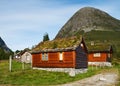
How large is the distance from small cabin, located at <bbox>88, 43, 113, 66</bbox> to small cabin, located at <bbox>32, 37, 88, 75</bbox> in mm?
23431

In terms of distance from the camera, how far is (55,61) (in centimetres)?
4253

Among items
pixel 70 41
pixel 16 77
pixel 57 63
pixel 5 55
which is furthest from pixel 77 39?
pixel 5 55

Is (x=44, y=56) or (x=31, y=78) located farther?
(x=44, y=56)

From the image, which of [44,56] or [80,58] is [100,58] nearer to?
[80,58]

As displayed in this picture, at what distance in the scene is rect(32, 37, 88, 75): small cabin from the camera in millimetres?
40681

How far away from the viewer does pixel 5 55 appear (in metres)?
96.2

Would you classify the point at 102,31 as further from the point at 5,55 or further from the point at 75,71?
the point at 75,71

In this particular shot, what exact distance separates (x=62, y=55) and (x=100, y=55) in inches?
1218

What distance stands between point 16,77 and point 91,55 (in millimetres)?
42875

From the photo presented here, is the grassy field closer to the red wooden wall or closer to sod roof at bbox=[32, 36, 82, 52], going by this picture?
the red wooden wall

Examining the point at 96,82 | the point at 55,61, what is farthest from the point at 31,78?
the point at 55,61

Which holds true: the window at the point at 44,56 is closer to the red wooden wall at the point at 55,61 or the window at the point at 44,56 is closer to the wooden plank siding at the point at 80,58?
the red wooden wall at the point at 55,61

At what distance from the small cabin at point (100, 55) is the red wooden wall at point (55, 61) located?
27.8m

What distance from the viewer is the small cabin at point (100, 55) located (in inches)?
2749
